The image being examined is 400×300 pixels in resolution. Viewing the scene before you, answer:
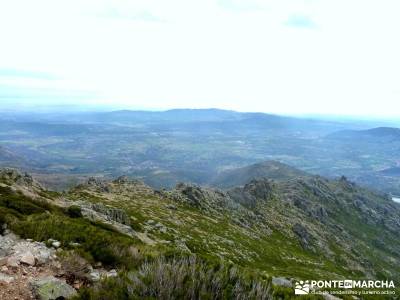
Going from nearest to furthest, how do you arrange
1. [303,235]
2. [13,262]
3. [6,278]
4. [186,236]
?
[6,278] < [13,262] < [186,236] < [303,235]

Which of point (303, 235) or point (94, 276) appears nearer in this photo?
point (94, 276)

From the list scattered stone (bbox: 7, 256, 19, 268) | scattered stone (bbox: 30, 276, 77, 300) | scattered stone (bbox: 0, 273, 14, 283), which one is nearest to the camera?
scattered stone (bbox: 30, 276, 77, 300)

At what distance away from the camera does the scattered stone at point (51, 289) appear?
37.4 feet

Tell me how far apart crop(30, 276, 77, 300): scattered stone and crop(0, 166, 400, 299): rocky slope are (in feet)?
2.01

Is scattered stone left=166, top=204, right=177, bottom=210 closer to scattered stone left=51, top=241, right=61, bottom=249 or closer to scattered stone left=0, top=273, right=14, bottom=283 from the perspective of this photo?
scattered stone left=51, top=241, right=61, bottom=249

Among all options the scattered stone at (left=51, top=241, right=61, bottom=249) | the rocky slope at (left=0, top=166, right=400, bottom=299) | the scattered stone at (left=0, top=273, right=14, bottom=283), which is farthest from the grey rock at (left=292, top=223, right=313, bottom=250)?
the scattered stone at (left=0, top=273, right=14, bottom=283)

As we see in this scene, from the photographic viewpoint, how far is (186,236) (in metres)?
61.3

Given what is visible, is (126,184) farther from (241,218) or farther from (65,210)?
(65,210)

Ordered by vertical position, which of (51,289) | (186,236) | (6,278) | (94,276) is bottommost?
(186,236)

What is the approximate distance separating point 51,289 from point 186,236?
166ft

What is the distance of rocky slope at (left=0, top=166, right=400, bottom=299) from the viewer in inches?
488

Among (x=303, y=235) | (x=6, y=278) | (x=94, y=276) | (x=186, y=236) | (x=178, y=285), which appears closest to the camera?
(x=178, y=285)

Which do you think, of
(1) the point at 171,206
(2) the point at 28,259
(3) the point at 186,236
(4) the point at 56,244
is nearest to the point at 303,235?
(1) the point at 171,206

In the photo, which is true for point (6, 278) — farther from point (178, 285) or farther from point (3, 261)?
point (178, 285)
